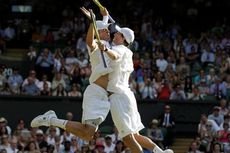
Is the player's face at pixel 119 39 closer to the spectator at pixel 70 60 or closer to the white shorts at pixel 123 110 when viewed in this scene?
the white shorts at pixel 123 110

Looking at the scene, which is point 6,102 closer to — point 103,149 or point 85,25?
point 103,149

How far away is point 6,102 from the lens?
25.1 meters

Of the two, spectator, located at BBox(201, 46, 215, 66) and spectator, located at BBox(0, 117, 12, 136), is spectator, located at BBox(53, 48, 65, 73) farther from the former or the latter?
spectator, located at BBox(201, 46, 215, 66)

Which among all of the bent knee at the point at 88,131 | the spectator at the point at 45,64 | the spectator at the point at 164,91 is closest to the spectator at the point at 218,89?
the spectator at the point at 164,91

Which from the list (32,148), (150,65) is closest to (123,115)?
(32,148)

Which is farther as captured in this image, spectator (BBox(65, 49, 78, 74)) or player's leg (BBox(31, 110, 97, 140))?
spectator (BBox(65, 49, 78, 74))

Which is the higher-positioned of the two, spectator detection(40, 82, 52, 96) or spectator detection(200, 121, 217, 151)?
spectator detection(40, 82, 52, 96)

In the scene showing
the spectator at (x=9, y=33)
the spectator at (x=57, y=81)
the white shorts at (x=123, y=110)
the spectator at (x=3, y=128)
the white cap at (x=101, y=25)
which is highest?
the spectator at (x=9, y=33)

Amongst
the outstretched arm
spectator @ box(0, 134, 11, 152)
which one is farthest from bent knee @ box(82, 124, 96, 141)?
spectator @ box(0, 134, 11, 152)

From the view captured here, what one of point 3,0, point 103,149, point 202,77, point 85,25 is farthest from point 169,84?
point 3,0

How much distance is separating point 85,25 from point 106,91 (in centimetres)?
1535

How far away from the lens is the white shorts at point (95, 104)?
15.4 m

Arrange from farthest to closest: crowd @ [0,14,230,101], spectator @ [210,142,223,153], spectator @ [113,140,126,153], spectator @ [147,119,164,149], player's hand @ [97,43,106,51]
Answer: crowd @ [0,14,230,101] → spectator @ [147,119,164,149] → spectator @ [113,140,126,153] → spectator @ [210,142,223,153] → player's hand @ [97,43,106,51]

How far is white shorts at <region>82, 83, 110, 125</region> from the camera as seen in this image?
15359 mm
